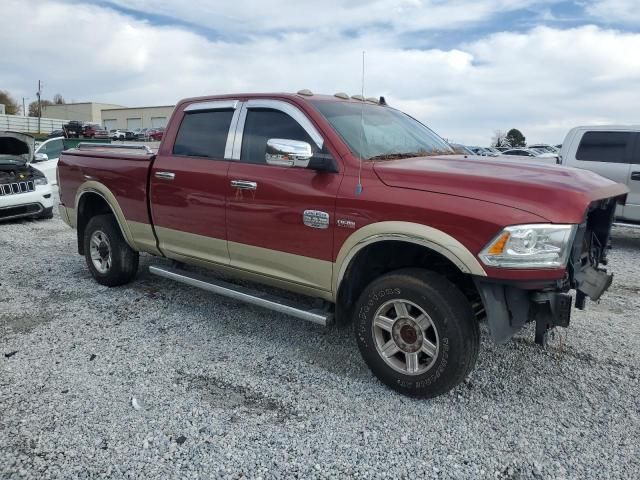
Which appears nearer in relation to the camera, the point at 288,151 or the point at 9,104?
the point at 288,151

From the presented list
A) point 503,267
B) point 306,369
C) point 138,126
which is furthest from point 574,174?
point 138,126

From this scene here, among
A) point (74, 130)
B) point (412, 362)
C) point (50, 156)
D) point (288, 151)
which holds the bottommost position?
point (412, 362)

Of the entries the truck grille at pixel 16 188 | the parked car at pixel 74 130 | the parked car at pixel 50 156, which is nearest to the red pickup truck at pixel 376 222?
the truck grille at pixel 16 188

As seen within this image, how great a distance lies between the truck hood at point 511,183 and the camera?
283 centimetres

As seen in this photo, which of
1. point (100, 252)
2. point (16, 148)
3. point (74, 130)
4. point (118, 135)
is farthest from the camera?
point (118, 135)

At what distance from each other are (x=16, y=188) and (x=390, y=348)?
881 cm

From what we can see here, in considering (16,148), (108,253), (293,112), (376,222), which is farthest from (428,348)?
(16,148)

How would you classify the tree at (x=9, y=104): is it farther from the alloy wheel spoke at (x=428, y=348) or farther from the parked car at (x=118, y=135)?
the alloy wheel spoke at (x=428, y=348)

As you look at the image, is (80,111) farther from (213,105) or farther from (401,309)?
(401,309)

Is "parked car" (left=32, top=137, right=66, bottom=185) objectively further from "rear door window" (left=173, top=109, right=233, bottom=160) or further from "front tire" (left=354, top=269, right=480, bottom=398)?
"front tire" (left=354, top=269, right=480, bottom=398)

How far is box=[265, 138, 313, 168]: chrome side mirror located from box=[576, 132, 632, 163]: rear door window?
279 inches

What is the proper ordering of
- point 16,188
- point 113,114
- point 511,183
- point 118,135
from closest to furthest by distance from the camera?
point 511,183 → point 16,188 → point 118,135 → point 113,114

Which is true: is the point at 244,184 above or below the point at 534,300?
above

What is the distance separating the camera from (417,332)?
10.6 feet
